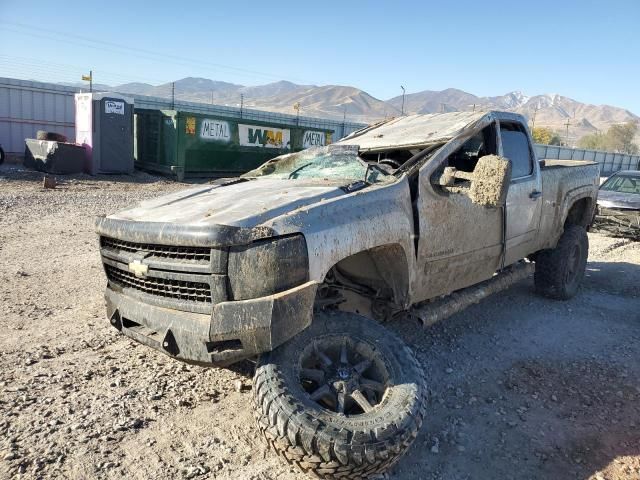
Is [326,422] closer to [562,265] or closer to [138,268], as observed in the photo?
[138,268]

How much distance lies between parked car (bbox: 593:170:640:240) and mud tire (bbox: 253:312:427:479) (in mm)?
8831

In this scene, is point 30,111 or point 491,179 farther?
point 30,111

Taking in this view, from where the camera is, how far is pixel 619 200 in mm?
10289

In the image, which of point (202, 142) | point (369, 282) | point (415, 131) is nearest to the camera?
point (369, 282)

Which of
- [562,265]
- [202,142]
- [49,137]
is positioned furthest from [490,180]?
[49,137]

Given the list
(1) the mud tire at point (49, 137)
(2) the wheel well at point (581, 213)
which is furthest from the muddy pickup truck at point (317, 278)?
(1) the mud tire at point (49, 137)

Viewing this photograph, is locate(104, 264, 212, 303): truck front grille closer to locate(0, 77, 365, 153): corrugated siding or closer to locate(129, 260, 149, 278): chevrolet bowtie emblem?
locate(129, 260, 149, 278): chevrolet bowtie emblem

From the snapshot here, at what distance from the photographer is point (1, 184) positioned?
12.2 meters

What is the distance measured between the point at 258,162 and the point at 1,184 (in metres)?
6.98

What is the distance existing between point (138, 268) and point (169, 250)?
0.25m

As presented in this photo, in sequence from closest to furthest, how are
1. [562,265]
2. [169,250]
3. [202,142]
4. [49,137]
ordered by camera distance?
1. [169,250]
2. [562,265]
3. [49,137]
4. [202,142]

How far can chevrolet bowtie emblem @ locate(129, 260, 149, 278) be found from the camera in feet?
9.65

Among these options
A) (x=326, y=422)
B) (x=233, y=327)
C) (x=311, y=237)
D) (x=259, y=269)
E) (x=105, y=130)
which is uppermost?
(x=105, y=130)

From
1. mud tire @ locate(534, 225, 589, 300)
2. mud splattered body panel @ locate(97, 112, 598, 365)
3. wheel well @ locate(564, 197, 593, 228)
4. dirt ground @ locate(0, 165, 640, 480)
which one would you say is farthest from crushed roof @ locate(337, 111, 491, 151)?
wheel well @ locate(564, 197, 593, 228)
